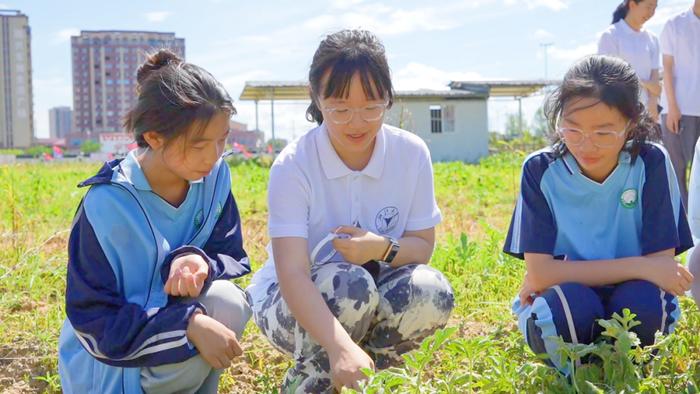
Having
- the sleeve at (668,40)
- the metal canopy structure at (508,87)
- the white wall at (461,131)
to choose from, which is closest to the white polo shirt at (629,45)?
the sleeve at (668,40)

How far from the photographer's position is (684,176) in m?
4.55

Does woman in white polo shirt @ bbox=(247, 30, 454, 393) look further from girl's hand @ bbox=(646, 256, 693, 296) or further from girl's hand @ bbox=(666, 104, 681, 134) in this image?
girl's hand @ bbox=(666, 104, 681, 134)

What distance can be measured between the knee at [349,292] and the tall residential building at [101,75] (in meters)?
75.6

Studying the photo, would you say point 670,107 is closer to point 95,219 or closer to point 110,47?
point 95,219

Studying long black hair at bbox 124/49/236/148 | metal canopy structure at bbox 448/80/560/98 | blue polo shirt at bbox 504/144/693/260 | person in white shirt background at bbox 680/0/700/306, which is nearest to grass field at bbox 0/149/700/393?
blue polo shirt at bbox 504/144/693/260

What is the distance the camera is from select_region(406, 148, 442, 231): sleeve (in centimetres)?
A: 218

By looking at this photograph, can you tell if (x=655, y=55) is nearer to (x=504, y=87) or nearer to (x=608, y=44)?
(x=608, y=44)

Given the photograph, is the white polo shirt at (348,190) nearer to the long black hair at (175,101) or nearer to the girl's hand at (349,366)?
the long black hair at (175,101)

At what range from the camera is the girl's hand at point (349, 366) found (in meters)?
1.65

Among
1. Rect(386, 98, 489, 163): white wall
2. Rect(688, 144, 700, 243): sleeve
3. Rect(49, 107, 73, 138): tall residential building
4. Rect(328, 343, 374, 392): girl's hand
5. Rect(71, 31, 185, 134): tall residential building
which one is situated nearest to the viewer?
Rect(328, 343, 374, 392): girl's hand

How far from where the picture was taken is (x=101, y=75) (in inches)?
3034

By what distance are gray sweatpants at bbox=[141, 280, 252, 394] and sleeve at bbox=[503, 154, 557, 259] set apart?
2.49 ft

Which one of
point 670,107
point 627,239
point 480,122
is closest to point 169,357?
point 627,239

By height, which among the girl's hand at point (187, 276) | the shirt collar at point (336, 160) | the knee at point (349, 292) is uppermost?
the shirt collar at point (336, 160)
